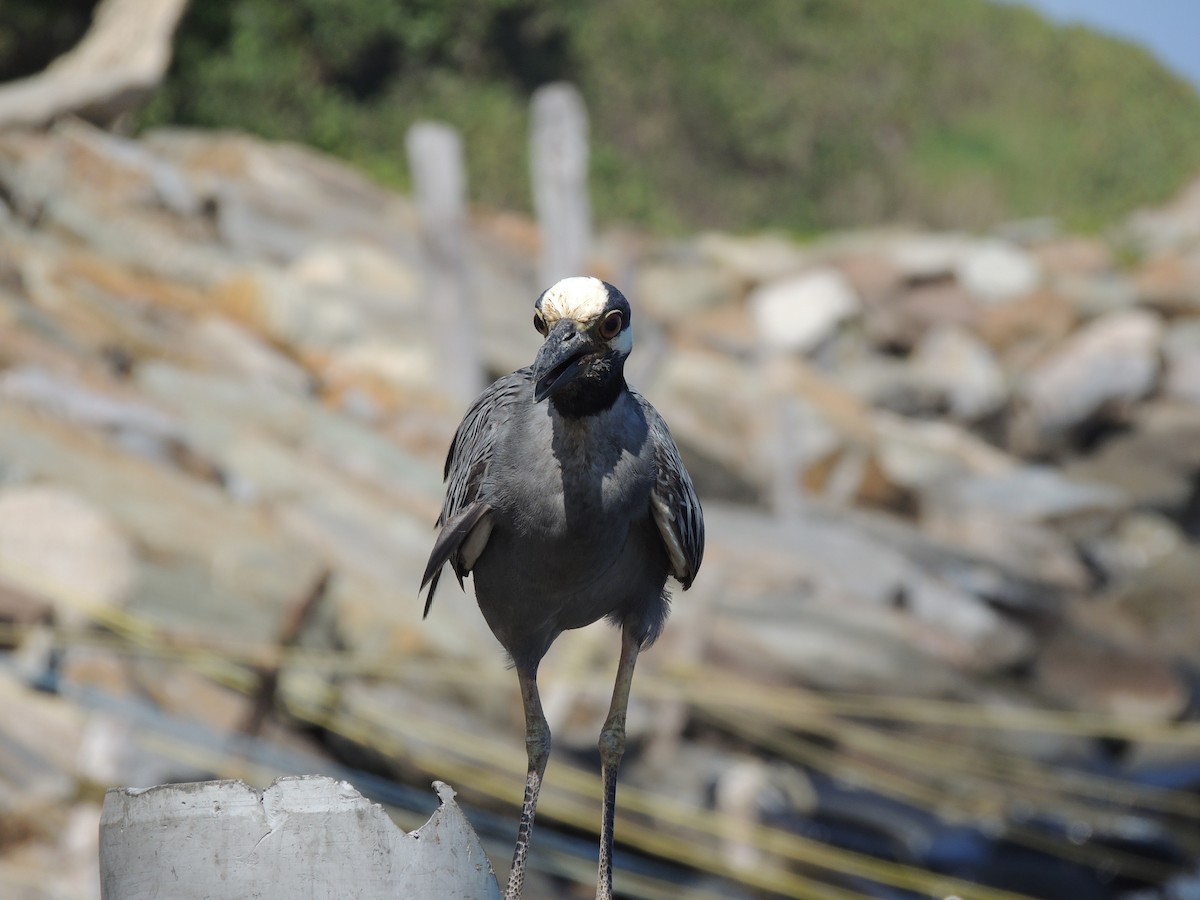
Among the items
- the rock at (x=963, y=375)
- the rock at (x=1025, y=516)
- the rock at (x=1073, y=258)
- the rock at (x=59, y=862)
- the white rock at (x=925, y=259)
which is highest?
the rock at (x=1073, y=258)

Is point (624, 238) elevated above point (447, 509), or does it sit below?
above

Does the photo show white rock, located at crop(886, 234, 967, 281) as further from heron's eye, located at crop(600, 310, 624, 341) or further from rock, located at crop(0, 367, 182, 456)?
heron's eye, located at crop(600, 310, 624, 341)

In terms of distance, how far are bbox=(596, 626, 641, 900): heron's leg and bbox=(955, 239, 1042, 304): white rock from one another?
2354cm

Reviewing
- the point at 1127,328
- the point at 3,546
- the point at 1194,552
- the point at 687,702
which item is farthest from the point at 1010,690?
the point at 1127,328

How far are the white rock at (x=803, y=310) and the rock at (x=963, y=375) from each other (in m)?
1.56

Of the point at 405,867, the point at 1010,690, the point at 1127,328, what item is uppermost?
the point at 1127,328

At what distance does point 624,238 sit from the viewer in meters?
25.7

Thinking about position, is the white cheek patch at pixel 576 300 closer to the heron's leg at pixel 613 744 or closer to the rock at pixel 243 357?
the heron's leg at pixel 613 744

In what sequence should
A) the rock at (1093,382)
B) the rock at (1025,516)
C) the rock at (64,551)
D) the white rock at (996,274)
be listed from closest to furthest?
the rock at (64,551) → the rock at (1025,516) → the rock at (1093,382) → the white rock at (996,274)

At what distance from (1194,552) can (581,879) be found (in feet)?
42.9

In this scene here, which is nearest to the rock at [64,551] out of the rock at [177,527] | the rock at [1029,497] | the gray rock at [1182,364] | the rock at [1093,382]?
the rock at [177,527]

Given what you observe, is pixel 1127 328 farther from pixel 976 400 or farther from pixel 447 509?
pixel 447 509

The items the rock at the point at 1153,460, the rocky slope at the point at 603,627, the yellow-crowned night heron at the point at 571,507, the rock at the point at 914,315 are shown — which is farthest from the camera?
the rock at the point at 914,315

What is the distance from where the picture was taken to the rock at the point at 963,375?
2433 cm
